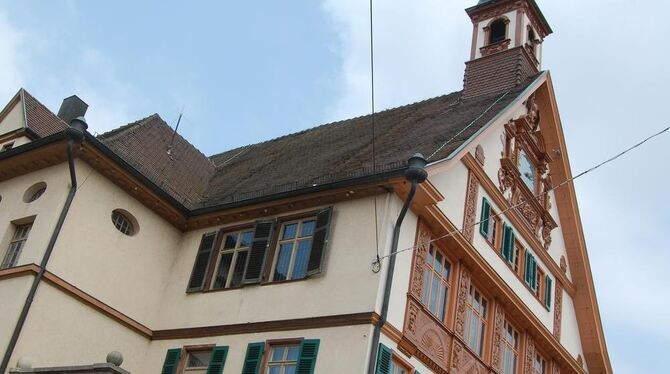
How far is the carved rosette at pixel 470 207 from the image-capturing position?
1991 centimetres

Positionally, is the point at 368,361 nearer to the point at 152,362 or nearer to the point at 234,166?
the point at 152,362

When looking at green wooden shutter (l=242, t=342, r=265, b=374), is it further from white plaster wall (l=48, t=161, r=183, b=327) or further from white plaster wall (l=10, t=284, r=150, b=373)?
white plaster wall (l=48, t=161, r=183, b=327)

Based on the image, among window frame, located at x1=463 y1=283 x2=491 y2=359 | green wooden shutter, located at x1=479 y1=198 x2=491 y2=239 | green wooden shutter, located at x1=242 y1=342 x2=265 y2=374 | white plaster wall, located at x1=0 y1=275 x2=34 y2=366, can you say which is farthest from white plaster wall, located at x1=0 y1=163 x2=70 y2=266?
green wooden shutter, located at x1=479 y1=198 x2=491 y2=239

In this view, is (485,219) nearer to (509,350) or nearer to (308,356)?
(509,350)

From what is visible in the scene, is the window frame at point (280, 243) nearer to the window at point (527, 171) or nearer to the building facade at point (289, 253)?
the building facade at point (289, 253)

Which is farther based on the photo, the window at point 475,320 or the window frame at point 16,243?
the window at point 475,320

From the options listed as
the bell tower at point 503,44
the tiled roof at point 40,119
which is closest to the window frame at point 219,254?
the tiled roof at point 40,119

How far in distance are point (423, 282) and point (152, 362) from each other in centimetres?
636

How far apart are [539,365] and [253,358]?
938 cm

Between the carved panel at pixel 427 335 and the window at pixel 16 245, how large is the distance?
8502 mm

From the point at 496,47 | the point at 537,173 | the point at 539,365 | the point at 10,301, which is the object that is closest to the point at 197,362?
the point at 10,301

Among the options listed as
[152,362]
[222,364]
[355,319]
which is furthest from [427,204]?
[152,362]

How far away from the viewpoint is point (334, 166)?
816 inches

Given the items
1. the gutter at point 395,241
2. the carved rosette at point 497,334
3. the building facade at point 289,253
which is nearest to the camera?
the gutter at point 395,241
